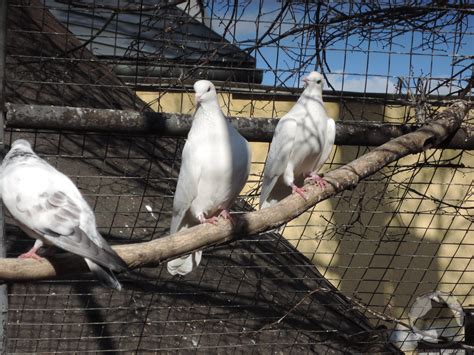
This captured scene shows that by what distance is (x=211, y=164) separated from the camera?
314cm

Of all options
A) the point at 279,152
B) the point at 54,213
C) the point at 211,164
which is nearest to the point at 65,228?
the point at 54,213

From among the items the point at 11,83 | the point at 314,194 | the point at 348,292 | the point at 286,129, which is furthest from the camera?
the point at 348,292

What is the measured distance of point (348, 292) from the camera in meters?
5.37

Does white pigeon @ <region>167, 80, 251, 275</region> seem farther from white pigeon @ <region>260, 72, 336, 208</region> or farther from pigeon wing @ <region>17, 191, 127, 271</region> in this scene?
pigeon wing @ <region>17, 191, 127, 271</region>

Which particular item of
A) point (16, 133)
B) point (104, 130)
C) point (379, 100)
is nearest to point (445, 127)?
point (379, 100)

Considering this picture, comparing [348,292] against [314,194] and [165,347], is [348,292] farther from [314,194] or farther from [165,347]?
[314,194]

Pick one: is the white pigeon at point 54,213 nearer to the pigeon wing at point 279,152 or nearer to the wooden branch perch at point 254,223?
the wooden branch perch at point 254,223

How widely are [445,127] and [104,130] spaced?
140cm

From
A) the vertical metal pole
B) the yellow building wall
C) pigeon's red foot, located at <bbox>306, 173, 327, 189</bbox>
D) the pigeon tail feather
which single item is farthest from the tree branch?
the yellow building wall

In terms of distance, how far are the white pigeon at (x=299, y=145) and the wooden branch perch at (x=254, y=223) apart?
319 mm

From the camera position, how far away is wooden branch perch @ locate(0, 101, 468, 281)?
7.47ft

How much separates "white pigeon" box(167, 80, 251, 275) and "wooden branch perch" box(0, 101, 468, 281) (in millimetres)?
298

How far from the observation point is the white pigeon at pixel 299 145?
135 inches

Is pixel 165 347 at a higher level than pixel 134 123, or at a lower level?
lower
